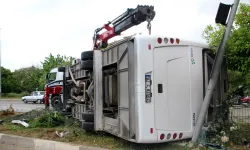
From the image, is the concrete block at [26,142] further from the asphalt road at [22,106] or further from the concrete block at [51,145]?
the asphalt road at [22,106]

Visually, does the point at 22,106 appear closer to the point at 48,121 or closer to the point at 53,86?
the point at 53,86

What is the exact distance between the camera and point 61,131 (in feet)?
26.2

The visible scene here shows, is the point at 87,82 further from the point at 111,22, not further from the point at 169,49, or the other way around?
the point at 169,49

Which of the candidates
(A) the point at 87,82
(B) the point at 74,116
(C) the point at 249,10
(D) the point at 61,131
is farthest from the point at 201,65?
(B) the point at 74,116

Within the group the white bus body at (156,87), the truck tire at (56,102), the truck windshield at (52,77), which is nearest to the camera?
the white bus body at (156,87)

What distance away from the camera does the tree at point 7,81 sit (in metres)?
63.3

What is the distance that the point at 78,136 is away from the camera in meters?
7.41

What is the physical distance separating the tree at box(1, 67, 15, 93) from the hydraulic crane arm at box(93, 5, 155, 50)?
58.4 m

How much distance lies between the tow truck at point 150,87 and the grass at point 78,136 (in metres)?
0.29

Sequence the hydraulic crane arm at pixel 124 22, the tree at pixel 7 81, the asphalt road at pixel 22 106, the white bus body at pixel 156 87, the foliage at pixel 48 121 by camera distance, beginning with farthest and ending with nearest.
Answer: the tree at pixel 7 81 → the asphalt road at pixel 22 106 → the foliage at pixel 48 121 → the hydraulic crane arm at pixel 124 22 → the white bus body at pixel 156 87

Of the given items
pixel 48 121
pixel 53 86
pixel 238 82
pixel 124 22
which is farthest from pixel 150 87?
pixel 53 86

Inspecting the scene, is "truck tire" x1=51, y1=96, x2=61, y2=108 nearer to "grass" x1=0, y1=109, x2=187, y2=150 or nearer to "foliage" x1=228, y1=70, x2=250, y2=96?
"grass" x1=0, y1=109, x2=187, y2=150

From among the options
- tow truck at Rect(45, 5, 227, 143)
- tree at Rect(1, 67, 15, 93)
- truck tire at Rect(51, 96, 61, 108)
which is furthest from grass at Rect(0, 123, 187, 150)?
tree at Rect(1, 67, 15, 93)

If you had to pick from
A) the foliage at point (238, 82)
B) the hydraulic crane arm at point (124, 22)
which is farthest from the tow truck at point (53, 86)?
the foliage at point (238, 82)
